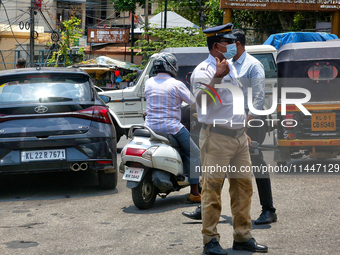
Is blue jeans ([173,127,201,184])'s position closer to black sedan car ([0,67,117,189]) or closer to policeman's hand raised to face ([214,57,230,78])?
black sedan car ([0,67,117,189])

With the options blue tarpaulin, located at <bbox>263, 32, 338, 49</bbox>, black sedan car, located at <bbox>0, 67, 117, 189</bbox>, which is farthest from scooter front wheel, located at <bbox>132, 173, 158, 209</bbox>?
blue tarpaulin, located at <bbox>263, 32, 338, 49</bbox>

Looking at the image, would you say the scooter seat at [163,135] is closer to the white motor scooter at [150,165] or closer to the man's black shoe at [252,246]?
the white motor scooter at [150,165]

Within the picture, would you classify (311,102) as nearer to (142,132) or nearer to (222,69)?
(142,132)

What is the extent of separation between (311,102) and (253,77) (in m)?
3.29

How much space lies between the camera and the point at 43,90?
6453 millimetres

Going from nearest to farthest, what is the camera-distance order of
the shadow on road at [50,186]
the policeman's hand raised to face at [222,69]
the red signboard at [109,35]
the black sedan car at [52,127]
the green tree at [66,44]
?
the policeman's hand raised to face at [222,69] → the black sedan car at [52,127] → the shadow on road at [50,186] → the red signboard at [109,35] → the green tree at [66,44]

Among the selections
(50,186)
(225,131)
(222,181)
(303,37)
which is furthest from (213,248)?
(303,37)

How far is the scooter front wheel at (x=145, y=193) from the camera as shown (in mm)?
5504

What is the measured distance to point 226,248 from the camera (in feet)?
13.6

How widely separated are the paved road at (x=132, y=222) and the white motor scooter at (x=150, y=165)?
0.21 m

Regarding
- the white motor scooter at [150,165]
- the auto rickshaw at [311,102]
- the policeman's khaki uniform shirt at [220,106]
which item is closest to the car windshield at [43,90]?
the white motor scooter at [150,165]

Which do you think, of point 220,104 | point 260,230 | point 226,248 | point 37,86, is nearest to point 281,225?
point 260,230

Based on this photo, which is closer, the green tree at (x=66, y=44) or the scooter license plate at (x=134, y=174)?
the scooter license plate at (x=134, y=174)

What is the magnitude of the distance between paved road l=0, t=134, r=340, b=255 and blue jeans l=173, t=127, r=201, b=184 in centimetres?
36
